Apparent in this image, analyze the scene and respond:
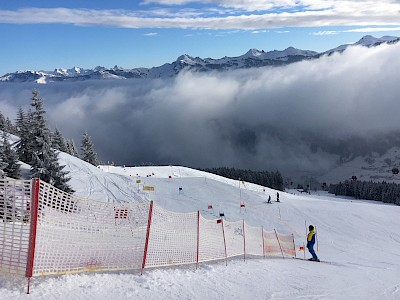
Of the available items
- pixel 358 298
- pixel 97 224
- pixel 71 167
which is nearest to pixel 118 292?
pixel 97 224

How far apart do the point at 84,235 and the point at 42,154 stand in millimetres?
26281

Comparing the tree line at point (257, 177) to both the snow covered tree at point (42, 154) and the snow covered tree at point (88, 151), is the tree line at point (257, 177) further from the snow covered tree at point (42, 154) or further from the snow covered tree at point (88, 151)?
the snow covered tree at point (42, 154)

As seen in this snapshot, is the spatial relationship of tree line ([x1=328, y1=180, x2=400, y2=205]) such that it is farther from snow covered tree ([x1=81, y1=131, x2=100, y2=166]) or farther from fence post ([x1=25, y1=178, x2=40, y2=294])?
fence post ([x1=25, y1=178, x2=40, y2=294])

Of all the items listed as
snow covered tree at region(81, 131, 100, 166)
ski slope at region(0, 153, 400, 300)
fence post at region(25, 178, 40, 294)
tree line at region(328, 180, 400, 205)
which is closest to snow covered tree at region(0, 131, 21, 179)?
ski slope at region(0, 153, 400, 300)

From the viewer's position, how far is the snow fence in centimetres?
737

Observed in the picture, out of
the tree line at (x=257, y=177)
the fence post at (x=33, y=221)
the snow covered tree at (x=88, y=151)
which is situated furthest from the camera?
the tree line at (x=257, y=177)

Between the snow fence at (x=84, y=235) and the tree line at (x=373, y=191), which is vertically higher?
the snow fence at (x=84, y=235)

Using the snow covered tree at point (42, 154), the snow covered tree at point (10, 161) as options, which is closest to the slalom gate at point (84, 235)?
the snow covered tree at point (42, 154)

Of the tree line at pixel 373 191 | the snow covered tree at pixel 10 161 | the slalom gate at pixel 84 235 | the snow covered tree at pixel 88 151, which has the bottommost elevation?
the tree line at pixel 373 191

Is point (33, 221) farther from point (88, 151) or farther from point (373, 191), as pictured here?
point (373, 191)

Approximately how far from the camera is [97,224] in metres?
9.55

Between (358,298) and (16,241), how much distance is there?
801 centimetres

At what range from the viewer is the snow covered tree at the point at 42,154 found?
32656mm

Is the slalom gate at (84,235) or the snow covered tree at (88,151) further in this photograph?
the snow covered tree at (88,151)
